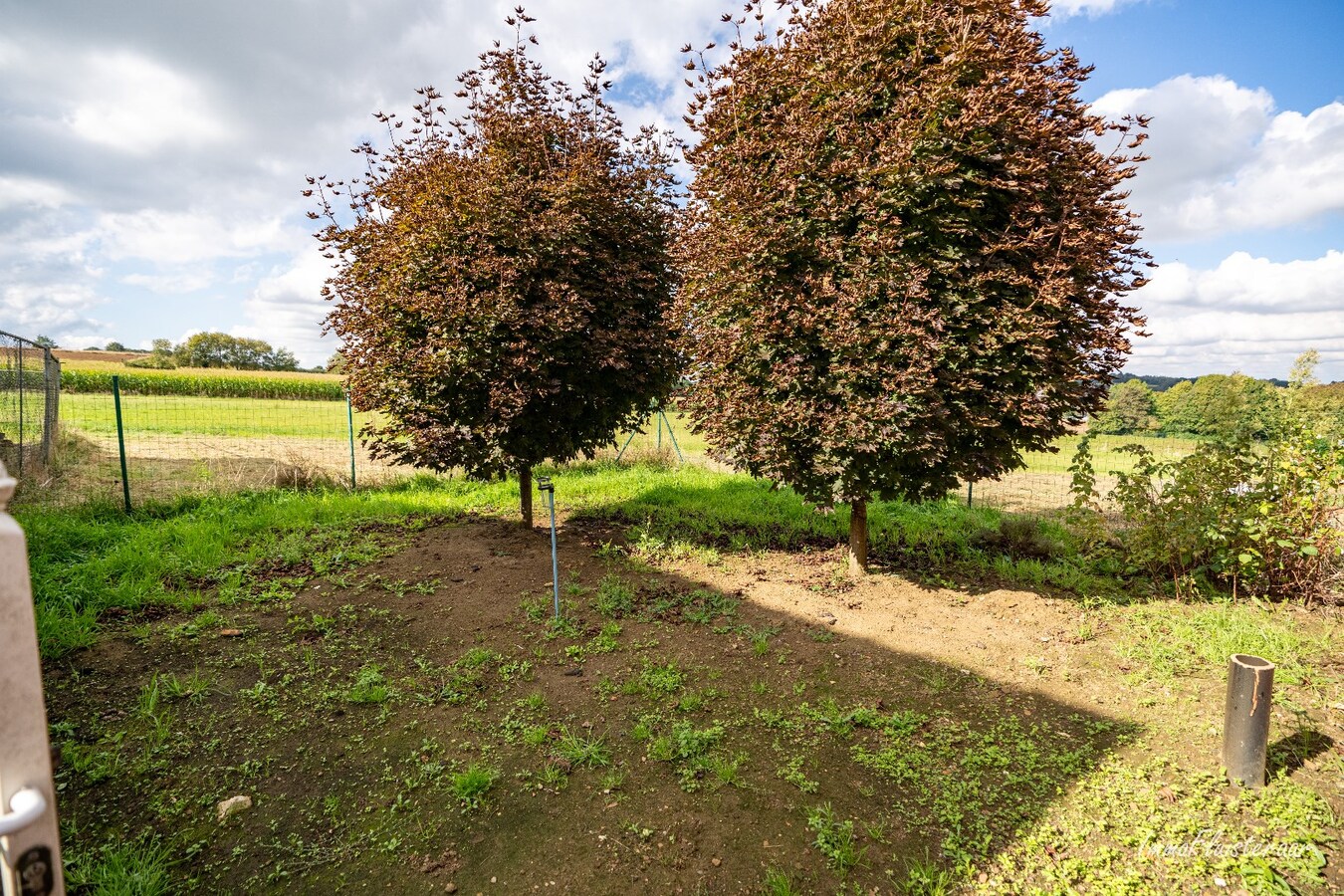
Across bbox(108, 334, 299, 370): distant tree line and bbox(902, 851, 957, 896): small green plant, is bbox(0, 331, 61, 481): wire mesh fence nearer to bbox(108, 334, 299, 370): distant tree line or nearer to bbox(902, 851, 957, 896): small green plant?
bbox(902, 851, 957, 896): small green plant

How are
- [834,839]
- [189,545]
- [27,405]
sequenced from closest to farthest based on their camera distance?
[834,839], [189,545], [27,405]

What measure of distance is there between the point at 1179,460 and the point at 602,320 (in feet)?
18.5

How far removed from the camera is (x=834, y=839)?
2.68 m

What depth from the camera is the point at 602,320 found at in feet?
20.2

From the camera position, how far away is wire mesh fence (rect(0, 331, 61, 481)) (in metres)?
7.20

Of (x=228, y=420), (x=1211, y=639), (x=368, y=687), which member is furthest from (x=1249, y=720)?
(x=228, y=420)

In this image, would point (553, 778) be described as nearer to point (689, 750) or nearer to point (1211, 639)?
point (689, 750)

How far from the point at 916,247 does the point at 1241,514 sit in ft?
12.1

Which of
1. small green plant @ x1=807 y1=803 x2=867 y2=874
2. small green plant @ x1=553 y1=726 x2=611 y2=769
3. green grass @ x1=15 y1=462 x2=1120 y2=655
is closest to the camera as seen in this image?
small green plant @ x1=807 y1=803 x2=867 y2=874

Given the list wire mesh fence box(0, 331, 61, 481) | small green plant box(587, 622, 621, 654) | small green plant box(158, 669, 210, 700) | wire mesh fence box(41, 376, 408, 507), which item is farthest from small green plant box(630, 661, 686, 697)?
wire mesh fence box(0, 331, 61, 481)

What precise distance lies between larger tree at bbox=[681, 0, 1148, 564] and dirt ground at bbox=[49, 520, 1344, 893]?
1489mm

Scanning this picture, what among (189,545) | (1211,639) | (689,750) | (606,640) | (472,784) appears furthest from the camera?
(189,545)

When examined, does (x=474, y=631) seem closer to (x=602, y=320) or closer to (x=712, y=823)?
(x=712, y=823)

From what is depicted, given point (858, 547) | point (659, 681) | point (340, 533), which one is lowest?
point (659, 681)
